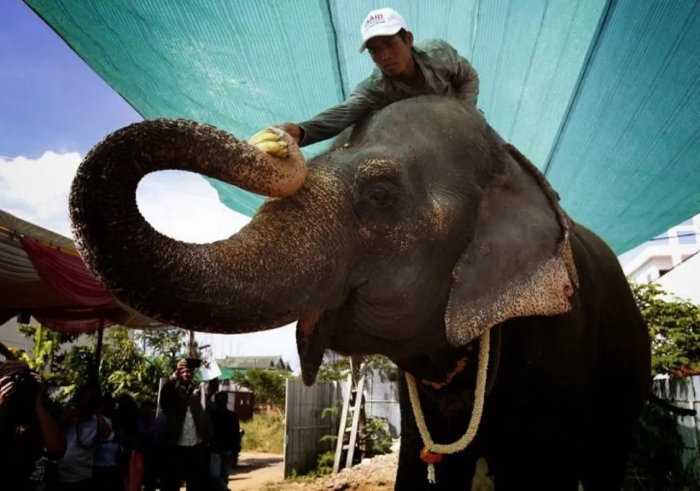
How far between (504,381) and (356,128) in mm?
1254

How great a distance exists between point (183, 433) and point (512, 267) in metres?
4.96

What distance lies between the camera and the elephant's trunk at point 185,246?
1590 mm

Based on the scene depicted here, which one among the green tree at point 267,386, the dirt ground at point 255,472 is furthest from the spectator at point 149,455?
the green tree at point 267,386

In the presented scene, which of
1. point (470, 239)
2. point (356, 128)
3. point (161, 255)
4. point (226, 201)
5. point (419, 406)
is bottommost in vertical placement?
point (419, 406)

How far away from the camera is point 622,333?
366 centimetres

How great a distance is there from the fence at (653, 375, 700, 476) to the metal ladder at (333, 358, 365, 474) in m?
5.96

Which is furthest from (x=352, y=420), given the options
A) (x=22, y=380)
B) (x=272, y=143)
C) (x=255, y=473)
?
(x=272, y=143)

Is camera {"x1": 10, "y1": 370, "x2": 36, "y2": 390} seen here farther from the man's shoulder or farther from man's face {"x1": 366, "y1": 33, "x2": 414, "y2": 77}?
man's face {"x1": 366, "y1": 33, "x2": 414, "y2": 77}

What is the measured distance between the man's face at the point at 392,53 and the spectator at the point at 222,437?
5853 millimetres

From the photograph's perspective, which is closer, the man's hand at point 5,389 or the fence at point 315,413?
the man's hand at point 5,389

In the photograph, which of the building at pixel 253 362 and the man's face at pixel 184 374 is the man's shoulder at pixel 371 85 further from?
the building at pixel 253 362

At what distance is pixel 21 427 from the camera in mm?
3570

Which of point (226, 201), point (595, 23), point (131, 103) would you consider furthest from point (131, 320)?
point (595, 23)

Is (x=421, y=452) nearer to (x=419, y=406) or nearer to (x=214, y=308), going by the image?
(x=419, y=406)
